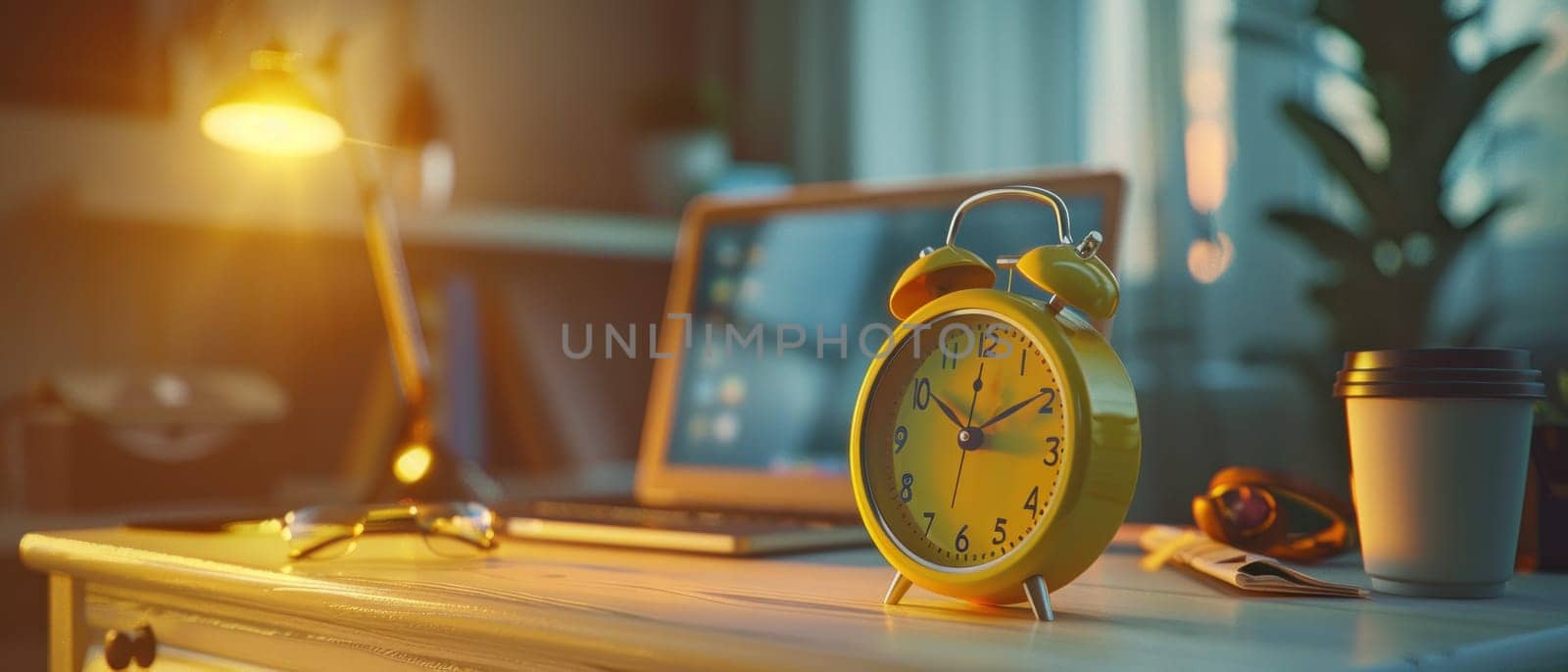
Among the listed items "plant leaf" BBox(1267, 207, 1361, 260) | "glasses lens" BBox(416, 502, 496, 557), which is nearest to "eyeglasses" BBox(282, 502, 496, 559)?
"glasses lens" BBox(416, 502, 496, 557)

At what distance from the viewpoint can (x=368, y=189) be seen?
136 cm

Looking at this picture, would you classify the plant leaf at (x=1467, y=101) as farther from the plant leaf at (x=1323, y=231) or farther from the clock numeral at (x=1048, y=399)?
the clock numeral at (x=1048, y=399)

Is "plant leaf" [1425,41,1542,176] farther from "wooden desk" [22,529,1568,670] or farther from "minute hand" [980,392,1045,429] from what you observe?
"minute hand" [980,392,1045,429]

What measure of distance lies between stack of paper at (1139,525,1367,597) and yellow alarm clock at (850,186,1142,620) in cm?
10

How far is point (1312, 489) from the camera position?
83cm

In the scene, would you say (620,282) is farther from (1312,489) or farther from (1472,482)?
(1472,482)

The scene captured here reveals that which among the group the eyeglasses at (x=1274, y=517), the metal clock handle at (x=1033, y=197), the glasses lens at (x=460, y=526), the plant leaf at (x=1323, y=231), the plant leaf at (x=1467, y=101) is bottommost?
the glasses lens at (x=460, y=526)

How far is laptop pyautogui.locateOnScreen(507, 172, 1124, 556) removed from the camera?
1117 mm

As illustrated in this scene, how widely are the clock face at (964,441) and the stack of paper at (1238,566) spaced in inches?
5.7

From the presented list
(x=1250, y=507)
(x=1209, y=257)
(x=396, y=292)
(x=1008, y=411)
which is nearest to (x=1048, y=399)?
(x=1008, y=411)

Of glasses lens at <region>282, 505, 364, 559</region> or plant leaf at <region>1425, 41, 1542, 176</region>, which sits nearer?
glasses lens at <region>282, 505, 364, 559</region>

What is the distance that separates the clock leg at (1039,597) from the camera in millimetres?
604

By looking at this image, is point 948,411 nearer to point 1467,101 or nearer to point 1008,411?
point 1008,411

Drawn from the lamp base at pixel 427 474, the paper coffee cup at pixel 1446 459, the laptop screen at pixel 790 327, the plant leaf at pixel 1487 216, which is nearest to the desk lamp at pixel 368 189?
the lamp base at pixel 427 474
